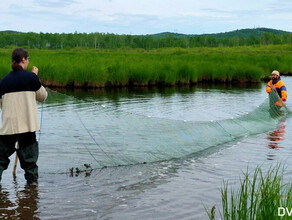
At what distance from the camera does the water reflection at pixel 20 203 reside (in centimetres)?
557

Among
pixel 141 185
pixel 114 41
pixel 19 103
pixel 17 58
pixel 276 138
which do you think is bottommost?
pixel 141 185

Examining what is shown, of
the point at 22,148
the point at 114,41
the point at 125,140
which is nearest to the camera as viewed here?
the point at 22,148

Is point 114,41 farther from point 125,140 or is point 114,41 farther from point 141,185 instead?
point 141,185

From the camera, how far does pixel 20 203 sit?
600cm

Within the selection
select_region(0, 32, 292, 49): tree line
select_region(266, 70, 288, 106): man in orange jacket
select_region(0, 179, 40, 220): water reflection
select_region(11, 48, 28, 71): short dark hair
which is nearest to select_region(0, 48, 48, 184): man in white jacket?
select_region(11, 48, 28, 71): short dark hair

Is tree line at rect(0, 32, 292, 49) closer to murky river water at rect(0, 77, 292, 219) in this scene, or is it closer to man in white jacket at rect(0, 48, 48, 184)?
murky river water at rect(0, 77, 292, 219)

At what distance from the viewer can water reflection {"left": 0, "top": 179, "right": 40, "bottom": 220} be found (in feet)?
18.3

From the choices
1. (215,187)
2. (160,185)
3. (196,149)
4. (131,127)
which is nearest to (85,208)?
(160,185)

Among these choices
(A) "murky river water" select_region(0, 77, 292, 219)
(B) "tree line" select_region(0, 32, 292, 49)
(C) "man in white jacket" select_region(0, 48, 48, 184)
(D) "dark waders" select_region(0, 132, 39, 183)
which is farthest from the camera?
(B) "tree line" select_region(0, 32, 292, 49)

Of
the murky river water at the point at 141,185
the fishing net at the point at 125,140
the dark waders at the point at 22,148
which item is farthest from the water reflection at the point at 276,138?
the dark waders at the point at 22,148

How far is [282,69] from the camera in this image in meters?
35.6

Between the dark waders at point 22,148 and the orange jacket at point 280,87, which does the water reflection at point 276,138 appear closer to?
the orange jacket at point 280,87

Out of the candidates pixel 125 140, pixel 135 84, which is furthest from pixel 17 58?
pixel 135 84

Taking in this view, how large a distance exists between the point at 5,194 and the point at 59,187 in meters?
0.77
